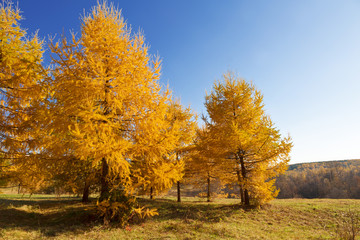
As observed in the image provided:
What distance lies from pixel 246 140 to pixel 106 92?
704cm

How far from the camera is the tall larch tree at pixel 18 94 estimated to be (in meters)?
6.74

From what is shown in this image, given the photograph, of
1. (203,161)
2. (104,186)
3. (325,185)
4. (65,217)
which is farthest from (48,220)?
(325,185)

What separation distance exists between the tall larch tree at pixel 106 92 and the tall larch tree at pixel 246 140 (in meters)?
5.06

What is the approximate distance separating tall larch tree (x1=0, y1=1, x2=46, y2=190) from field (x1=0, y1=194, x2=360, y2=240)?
2012mm

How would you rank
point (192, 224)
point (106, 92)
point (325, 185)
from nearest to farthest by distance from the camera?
point (106, 92), point (192, 224), point (325, 185)

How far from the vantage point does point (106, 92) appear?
6531 mm

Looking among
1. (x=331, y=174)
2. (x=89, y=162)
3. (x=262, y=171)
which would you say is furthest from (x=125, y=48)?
(x=331, y=174)

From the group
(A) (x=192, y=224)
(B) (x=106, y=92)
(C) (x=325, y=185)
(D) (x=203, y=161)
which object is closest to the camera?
(B) (x=106, y=92)

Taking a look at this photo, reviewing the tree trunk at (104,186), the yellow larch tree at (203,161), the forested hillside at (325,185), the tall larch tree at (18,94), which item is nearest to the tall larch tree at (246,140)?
the yellow larch tree at (203,161)

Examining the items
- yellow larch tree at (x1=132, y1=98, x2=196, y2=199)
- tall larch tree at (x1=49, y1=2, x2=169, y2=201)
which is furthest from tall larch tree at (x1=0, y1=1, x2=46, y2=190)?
yellow larch tree at (x1=132, y1=98, x2=196, y2=199)

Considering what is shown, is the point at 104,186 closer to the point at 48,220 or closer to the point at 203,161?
the point at 48,220

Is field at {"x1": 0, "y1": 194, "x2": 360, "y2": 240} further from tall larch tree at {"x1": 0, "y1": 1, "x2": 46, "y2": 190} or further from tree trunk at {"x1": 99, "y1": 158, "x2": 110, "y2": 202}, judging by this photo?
tall larch tree at {"x1": 0, "y1": 1, "x2": 46, "y2": 190}

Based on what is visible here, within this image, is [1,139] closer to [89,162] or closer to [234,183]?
[89,162]

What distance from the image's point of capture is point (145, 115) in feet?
21.6
